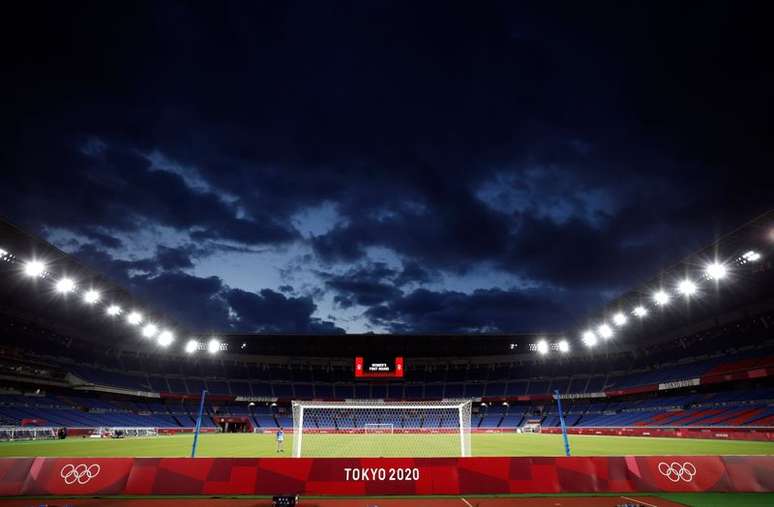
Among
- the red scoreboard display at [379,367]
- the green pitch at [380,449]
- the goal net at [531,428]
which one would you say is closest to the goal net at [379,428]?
the red scoreboard display at [379,367]

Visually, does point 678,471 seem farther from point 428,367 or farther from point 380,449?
point 428,367

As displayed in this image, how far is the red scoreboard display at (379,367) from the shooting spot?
63.6m

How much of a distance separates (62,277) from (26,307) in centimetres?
1474

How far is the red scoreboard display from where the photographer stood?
6356 centimetres

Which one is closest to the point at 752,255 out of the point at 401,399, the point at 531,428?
the point at 531,428

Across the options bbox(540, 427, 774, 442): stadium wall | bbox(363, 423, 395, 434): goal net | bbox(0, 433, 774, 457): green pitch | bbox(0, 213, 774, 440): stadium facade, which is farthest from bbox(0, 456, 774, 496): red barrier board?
bbox(363, 423, 395, 434): goal net

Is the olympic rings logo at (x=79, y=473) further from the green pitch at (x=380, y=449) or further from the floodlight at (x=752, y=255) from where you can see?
the floodlight at (x=752, y=255)

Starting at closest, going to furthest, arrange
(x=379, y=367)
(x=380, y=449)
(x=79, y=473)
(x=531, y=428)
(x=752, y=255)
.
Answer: (x=79, y=473)
(x=380, y=449)
(x=752, y=255)
(x=531, y=428)
(x=379, y=367)

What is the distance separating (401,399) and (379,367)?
59.5ft

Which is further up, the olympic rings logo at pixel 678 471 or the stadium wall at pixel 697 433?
the stadium wall at pixel 697 433

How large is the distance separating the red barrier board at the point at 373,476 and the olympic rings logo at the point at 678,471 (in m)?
0.03

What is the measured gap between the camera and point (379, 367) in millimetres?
63750

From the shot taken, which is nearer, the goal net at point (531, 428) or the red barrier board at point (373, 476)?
the red barrier board at point (373, 476)

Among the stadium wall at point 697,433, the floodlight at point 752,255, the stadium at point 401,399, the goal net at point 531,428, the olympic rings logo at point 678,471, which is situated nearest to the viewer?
the stadium at point 401,399
